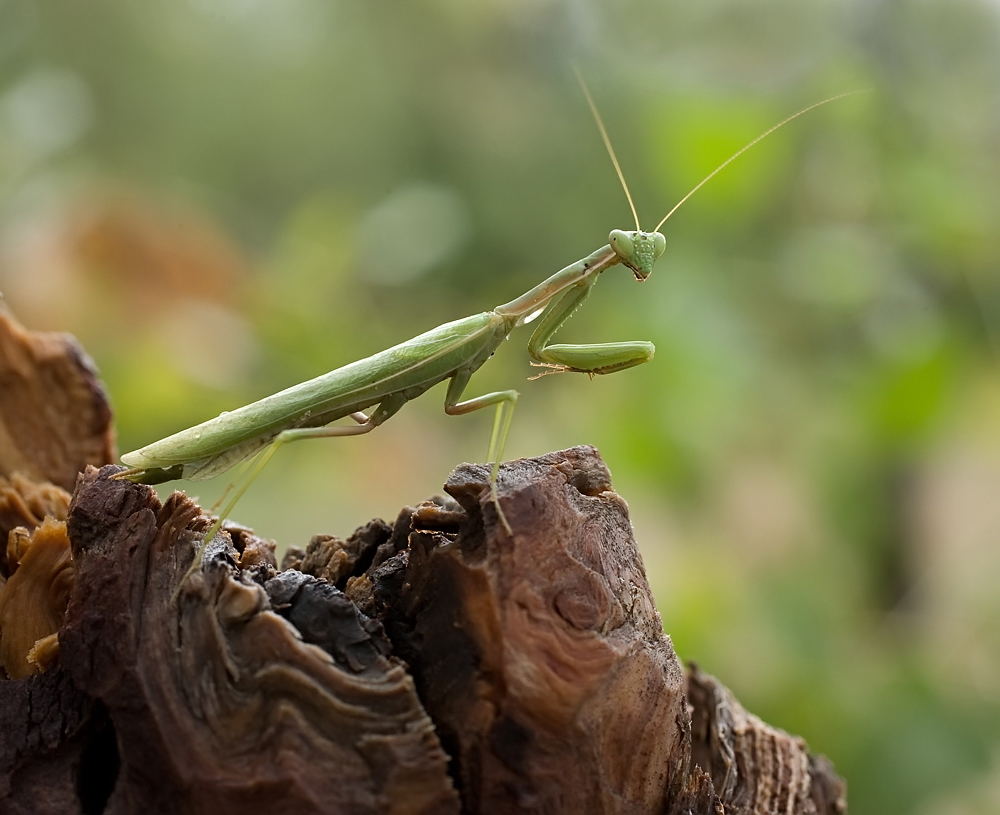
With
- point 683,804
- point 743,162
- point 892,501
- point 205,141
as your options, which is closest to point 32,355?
point 683,804

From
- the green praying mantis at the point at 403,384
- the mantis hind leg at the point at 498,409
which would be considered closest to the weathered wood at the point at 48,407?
the green praying mantis at the point at 403,384

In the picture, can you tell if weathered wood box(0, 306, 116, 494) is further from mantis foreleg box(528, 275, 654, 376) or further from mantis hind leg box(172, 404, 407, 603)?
mantis foreleg box(528, 275, 654, 376)

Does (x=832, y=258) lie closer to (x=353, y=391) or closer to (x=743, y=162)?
(x=743, y=162)

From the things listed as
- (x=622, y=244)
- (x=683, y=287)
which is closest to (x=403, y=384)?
(x=622, y=244)

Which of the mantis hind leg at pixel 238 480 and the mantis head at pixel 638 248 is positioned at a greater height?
the mantis hind leg at pixel 238 480

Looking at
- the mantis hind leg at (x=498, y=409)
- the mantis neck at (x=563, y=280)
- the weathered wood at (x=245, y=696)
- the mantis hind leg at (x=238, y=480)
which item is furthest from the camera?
the mantis neck at (x=563, y=280)

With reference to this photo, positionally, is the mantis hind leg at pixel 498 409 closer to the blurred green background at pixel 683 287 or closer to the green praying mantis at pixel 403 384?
the green praying mantis at pixel 403 384

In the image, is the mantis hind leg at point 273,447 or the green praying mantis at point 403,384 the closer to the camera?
the mantis hind leg at point 273,447

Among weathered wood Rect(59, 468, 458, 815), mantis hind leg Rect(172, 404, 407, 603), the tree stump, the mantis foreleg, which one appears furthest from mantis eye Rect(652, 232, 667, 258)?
weathered wood Rect(59, 468, 458, 815)
